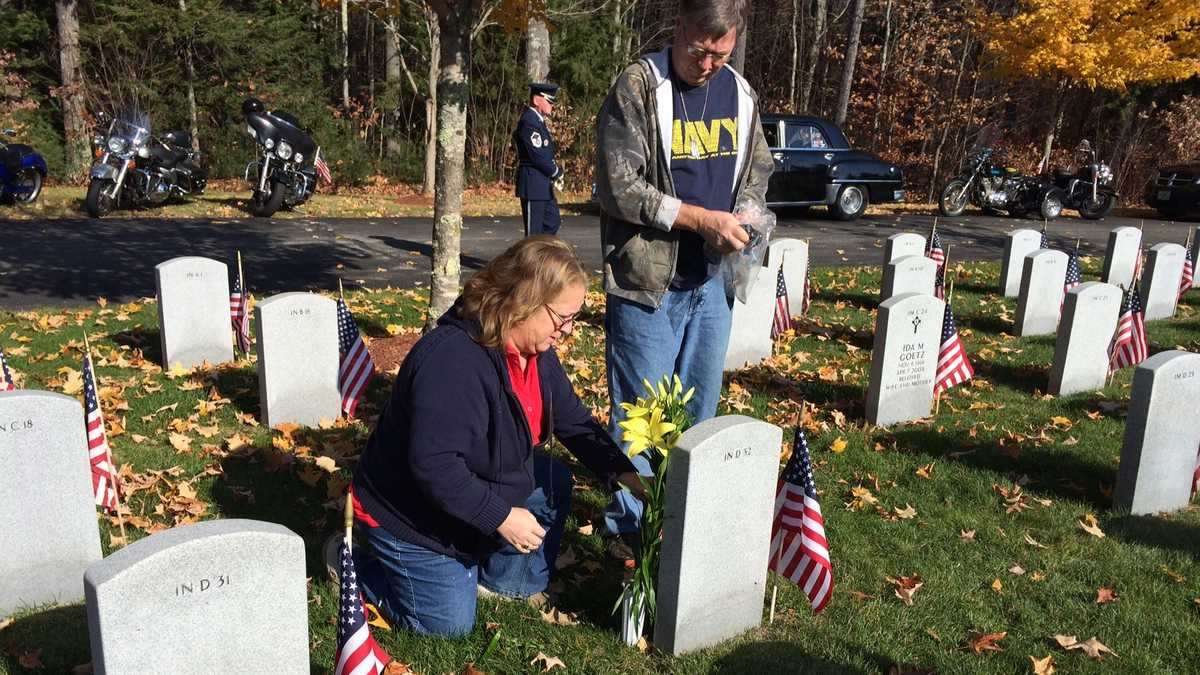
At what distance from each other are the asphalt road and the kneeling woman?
267 inches

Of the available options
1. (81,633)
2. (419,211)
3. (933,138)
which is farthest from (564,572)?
(933,138)

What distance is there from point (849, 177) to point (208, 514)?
50.8ft

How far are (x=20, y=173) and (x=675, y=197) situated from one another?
14.3 metres

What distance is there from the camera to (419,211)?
17.6 metres

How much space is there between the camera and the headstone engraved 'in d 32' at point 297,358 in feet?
18.2

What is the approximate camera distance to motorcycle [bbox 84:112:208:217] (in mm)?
13891

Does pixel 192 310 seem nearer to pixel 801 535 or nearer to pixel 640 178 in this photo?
pixel 640 178

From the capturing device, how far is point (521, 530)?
323 centimetres

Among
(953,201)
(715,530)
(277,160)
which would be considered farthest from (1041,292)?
(277,160)

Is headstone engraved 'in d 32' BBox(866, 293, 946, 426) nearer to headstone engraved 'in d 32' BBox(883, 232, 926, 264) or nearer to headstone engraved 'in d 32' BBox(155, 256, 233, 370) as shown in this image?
headstone engraved 'in d 32' BBox(883, 232, 926, 264)

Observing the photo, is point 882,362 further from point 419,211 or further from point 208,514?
point 419,211

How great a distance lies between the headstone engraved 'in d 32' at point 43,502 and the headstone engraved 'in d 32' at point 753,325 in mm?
4941

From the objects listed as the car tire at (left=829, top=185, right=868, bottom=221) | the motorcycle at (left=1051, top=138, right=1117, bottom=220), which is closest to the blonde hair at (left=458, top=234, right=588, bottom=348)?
the car tire at (left=829, top=185, right=868, bottom=221)

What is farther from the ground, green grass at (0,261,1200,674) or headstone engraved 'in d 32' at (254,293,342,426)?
headstone engraved 'in d 32' at (254,293,342,426)
